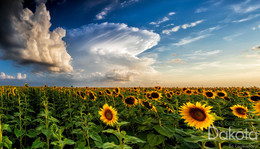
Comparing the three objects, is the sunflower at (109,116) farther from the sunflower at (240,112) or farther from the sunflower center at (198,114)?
the sunflower at (240,112)

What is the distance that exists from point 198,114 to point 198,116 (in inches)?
1.2

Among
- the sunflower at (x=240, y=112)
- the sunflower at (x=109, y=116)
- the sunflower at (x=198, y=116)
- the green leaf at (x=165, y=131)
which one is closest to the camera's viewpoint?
the sunflower at (x=198, y=116)

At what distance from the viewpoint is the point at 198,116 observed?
226 cm

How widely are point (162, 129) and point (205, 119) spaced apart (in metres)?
0.68

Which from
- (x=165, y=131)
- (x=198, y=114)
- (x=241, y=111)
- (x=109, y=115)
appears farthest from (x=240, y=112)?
(x=109, y=115)

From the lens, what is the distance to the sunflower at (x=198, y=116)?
2.13 meters

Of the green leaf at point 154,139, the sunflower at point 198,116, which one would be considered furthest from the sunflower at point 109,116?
the sunflower at point 198,116

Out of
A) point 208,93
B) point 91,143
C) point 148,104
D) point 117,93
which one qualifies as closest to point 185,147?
point 148,104

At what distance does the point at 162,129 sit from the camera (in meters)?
2.40

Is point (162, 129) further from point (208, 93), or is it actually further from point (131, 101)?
point (208, 93)

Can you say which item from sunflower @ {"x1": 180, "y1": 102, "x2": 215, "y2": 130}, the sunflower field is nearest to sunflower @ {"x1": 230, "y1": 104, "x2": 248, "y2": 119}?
the sunflower field

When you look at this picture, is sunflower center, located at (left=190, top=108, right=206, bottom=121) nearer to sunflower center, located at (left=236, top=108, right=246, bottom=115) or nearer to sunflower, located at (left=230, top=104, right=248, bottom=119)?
sunflower, located at (left=230, top=104, right=248, bottom=119)

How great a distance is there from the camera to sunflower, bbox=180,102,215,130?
2129 mm

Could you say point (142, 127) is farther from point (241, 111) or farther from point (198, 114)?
point (241, 111)
